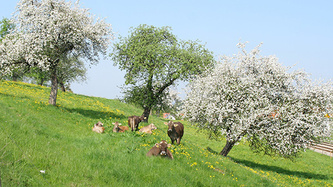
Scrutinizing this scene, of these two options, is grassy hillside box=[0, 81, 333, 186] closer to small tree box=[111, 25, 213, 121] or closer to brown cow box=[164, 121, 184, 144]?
brown cow box=[164, 121, 184, 144]

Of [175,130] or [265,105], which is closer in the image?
[175,130]

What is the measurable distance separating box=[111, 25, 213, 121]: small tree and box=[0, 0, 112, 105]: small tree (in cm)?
417

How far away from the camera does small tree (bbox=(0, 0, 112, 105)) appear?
25203 mm

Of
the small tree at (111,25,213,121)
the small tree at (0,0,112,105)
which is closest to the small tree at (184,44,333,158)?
the small tree at (111,25,213,121)

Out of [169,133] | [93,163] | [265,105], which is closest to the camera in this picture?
[93,163]

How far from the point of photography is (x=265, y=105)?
79.3ft

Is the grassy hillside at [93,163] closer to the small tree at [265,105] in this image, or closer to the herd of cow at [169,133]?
the herd of cow at [169,133]

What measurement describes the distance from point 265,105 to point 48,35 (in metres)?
21.7

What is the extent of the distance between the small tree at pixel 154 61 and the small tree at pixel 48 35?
417 cm

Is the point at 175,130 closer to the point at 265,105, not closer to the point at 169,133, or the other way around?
the point at 169,133

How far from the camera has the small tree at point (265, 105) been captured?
2348cm

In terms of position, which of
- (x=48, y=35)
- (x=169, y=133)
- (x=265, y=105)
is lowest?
(x=169, y=133)

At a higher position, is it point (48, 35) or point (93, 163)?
point (48, 35)

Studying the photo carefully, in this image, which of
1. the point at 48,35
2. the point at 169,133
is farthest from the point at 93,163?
the point at 48,35
